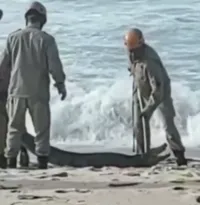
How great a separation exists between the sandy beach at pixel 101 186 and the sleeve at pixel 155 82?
923 millimetres

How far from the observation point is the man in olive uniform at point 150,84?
34.4ft

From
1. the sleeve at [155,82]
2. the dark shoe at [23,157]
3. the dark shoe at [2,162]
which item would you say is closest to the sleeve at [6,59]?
the dark shoe at [2,162]

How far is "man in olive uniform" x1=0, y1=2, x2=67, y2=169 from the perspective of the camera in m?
9.93

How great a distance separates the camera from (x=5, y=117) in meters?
10.7

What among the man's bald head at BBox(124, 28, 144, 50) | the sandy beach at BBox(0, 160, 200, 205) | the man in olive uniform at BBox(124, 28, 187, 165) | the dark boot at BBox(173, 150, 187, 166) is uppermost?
the man's bald head at BBox(124, 28, 144, 50)

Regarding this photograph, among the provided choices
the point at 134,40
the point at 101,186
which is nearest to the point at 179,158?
the point at 134,40

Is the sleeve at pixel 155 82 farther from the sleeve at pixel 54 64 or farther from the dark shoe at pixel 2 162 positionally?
the dark shoe at pixel 2 162

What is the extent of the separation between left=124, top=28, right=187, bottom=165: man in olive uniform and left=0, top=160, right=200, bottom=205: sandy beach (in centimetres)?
99

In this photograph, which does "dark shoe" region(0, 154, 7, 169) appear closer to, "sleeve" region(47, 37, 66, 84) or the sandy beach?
the sandy beach

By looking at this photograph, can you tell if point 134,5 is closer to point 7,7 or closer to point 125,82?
point 7,7

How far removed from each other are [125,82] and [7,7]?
49.1ft

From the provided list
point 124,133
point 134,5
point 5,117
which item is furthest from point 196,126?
point 134,5

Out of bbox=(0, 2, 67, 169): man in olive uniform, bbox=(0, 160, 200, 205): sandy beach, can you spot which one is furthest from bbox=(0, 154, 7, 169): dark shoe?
bbox=(0, 160, 200, 205): sandy beach

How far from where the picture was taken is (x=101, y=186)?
812 cm
